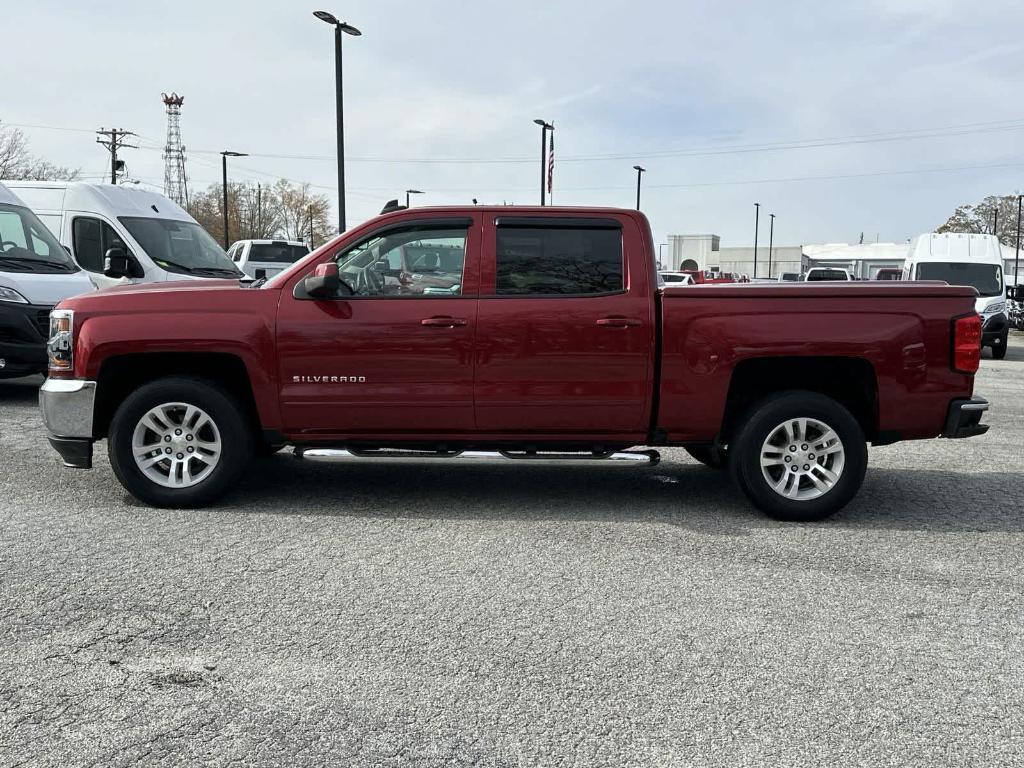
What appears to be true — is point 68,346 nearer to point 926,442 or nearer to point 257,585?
point 257,585

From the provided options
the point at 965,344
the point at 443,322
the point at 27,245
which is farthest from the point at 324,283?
the point at 27,245

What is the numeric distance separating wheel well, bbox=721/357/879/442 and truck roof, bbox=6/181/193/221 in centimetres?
1000

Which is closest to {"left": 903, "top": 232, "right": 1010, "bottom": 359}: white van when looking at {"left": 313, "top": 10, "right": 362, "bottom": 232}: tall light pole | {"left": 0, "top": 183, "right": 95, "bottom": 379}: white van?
{"left": 313, "top": 10, "right": 362, "bottom": 232}: tall light pole

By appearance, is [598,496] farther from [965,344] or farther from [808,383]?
[965,344]

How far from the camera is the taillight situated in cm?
596

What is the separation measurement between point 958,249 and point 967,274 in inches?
32.1

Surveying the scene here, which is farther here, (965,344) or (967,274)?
(967,274)

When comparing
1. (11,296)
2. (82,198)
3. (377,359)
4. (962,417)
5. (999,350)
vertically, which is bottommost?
(999,350)

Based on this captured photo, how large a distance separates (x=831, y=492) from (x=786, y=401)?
62 cm

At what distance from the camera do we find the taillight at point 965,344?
5.96 metres

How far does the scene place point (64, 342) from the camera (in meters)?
6.12

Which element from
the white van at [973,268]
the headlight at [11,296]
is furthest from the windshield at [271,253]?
the white van at [973,268]

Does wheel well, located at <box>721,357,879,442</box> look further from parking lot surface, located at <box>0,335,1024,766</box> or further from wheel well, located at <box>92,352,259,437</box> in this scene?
wheel well, located at <box>92,352,259,437</box>

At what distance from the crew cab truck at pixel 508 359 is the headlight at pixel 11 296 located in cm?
491
